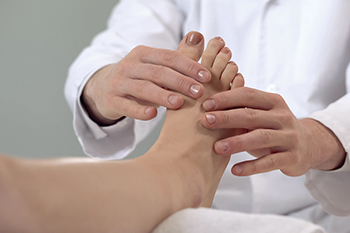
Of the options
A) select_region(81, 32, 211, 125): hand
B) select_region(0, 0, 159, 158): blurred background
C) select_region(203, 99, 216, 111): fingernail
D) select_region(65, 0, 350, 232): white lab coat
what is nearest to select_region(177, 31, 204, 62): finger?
select_region(81, 32, 211, 125): hand

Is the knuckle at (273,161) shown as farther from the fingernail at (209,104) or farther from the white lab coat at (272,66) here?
the white lab coat at (272,66)

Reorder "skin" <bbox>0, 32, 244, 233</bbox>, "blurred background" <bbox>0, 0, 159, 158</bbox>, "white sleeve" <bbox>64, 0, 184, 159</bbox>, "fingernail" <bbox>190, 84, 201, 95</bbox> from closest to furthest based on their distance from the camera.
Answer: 1. "skin" <bbox>0, 32, 244, 233</bbox>
2. "fingernail" <bbox>190, 84, 201, 95</bbox>
3. "white sleeve" <bbox>64, 0, 184, 159</bbox>
4. "blurred background" <bbox>0, 0, 159, 158</bbox>

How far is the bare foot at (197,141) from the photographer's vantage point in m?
0.46

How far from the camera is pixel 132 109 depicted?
1.73 feet

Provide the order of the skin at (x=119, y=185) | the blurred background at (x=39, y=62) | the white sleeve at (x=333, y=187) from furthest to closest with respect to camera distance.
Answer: the blurred background at (x=39, y=62)
the white sleeve at (x=333, y=187)
the skin at (x=119, y=185)

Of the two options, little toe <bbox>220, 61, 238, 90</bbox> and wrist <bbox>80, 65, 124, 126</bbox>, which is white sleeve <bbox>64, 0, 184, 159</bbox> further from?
little toe <bbox>220, 61, 238, 90</bbox>

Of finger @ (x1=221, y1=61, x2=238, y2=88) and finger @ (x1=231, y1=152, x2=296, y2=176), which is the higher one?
finger @ (x1=221, y1=61, x2=238, y2=88)

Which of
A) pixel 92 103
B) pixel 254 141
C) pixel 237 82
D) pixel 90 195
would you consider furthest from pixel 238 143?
pixel 92 103

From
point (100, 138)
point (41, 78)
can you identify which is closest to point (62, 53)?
point (41, 78)

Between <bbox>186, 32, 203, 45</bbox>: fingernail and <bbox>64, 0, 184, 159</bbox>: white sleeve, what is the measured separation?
0.24 meters

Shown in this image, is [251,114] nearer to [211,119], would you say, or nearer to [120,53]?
[211,119]

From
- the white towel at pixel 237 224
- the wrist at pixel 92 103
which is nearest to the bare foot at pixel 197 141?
the white towel at pixel 237 224

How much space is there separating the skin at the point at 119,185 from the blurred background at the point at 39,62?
0.90m

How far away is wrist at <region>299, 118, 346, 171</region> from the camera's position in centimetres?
52
